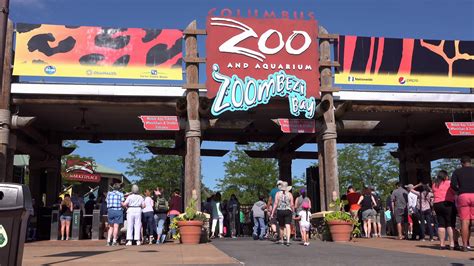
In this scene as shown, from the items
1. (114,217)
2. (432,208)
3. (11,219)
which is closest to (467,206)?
(432,208)

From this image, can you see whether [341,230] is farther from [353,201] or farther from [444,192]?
[444,192]

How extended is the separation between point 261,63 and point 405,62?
4997 mm

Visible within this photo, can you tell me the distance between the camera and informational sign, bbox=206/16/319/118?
1498cm

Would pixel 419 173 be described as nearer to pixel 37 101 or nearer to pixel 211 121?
pixel 211 121

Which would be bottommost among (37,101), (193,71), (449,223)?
(449,223)

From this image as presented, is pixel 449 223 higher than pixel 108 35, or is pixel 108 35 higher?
pixel 108 35

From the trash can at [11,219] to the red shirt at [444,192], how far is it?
8.21 metres

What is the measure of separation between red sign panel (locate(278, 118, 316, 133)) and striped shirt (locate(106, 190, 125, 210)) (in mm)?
5471

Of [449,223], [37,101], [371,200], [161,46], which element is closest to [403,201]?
[371,200]

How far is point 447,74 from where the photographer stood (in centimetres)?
1655

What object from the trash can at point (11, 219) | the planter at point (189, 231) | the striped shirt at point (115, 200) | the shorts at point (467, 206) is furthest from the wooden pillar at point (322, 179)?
the trash can at point (11, 219)

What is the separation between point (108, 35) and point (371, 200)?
31.5ft

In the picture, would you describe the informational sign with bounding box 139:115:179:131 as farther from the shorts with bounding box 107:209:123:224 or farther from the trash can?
the trash can

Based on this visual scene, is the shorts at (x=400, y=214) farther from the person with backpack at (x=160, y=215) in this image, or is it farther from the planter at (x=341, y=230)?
the person with backpack at (x=160, y=215)
